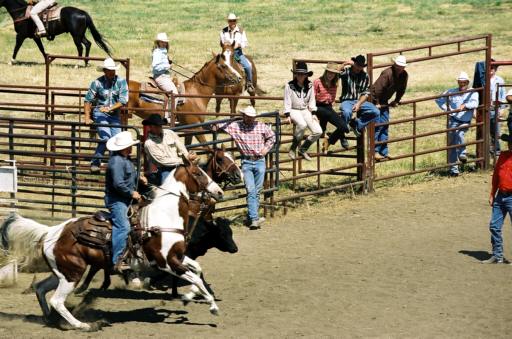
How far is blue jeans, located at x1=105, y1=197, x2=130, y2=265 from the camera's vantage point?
34.6 feet

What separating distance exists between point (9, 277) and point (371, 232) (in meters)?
4.86

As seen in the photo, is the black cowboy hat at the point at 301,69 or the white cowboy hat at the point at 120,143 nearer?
the white cowboy hat at the point at 120,143

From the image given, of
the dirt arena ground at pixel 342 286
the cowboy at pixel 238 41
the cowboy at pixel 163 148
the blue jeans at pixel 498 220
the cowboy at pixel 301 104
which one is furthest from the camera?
the cowboy at pixel 238 41

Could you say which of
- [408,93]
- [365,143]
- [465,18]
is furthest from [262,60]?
[365,143]

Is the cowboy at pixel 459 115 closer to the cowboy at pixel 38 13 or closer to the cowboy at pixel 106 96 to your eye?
the cowboy at pixel 106 96

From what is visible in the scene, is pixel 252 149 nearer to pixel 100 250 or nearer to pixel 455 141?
pixel 100 250

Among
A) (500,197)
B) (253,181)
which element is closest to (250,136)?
(253,181)

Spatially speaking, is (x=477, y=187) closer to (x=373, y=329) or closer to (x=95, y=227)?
(x=373, y=329)

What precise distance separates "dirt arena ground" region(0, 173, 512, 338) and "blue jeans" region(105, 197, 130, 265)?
69 cm

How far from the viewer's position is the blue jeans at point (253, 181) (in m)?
14.4

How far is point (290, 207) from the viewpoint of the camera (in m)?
15.7

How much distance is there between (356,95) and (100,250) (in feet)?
20.4

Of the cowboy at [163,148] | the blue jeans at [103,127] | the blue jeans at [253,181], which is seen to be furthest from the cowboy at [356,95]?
the cowboy at [163,148]

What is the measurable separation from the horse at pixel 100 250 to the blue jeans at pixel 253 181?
3.49 meters
